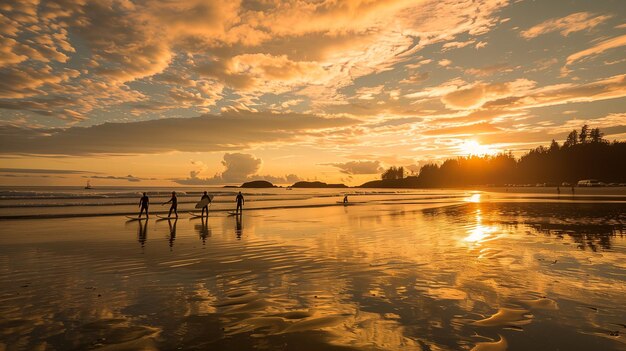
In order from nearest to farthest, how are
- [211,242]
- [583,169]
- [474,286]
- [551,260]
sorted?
[474,286] < [551,260] < [211,242] < [583,169]

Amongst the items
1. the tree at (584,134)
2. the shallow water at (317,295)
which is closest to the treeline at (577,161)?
the tree at (584,134)

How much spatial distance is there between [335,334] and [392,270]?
571 centimetres

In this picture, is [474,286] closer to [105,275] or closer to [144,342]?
[144,342]

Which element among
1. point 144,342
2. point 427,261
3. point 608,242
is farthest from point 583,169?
point 144,342

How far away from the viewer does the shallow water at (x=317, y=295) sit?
648cm

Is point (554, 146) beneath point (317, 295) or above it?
above

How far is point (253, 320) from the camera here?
740 centimetres

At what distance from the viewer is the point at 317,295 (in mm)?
9219

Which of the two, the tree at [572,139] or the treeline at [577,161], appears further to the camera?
the tree at [572,139]

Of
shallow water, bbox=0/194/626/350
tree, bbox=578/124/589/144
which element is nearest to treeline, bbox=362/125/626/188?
A: tree, bbox=578/124/589/144

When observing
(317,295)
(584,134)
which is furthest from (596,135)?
(317,295)

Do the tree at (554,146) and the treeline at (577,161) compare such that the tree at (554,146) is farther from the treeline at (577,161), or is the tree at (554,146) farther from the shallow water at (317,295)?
the shallow water at (317,295)

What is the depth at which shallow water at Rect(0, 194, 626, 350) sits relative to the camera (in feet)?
21.3

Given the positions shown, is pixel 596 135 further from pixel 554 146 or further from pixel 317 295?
pixel 317 295
